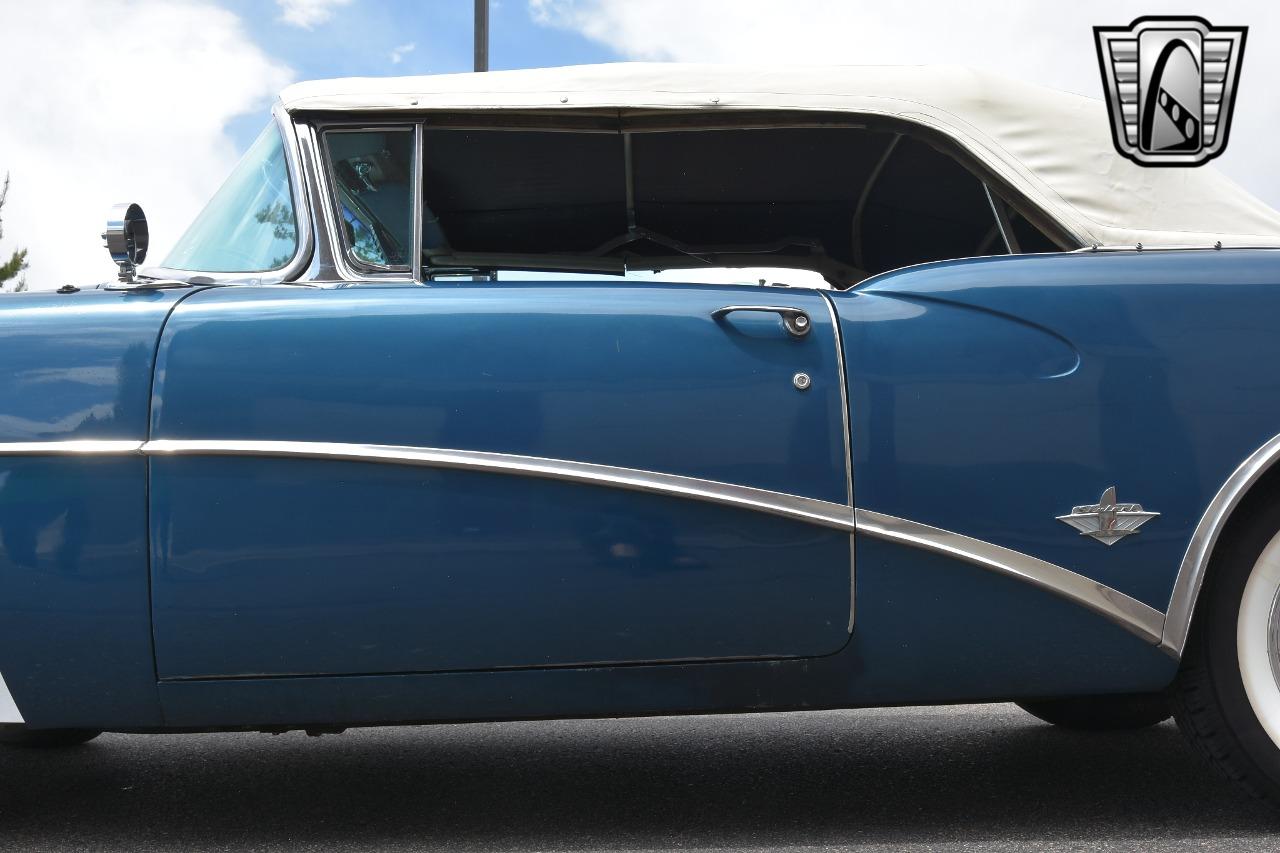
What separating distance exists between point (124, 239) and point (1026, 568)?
1.97 metres

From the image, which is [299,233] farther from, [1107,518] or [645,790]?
[1107,518]

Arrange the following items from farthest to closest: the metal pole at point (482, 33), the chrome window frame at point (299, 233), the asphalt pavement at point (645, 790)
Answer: the metal pole at point (482, 33) < the chrome window frame at point (299, 233) < the asphalt pavement at point (645, 790)

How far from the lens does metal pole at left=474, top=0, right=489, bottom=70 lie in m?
6.37

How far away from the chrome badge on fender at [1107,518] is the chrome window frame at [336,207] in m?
1.48

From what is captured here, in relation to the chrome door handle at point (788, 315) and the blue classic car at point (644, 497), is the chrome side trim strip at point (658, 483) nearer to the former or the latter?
the blue classic car at point (644, 497)

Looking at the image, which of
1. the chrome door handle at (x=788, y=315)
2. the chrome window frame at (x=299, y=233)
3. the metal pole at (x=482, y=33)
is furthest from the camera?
the metal pole at (x=482, y=33)

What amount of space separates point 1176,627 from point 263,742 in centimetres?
256

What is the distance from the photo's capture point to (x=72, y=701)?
231 centimetres

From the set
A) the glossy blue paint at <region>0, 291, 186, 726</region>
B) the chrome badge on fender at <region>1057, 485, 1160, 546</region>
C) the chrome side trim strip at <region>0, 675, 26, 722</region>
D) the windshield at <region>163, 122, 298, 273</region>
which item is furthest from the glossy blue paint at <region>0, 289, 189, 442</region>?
the chrome badge on fender at <region>1057, 485, 1160, 546</region>

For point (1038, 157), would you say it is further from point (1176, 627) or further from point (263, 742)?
point (263, 742)

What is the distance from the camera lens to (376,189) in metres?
2.78

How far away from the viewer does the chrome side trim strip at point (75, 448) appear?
2.26 m

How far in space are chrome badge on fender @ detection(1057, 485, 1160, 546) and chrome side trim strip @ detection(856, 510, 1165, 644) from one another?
0.09m

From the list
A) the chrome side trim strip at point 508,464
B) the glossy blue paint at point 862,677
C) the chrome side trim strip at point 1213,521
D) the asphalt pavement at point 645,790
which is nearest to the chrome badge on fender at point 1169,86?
the chrome side trim strip at point 1213,521
